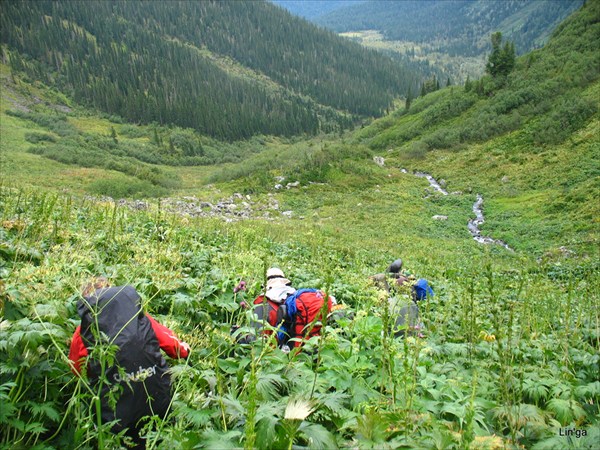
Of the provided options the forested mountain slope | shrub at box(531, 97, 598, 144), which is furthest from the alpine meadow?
the forested mountain slope

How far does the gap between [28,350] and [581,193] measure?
101 ft

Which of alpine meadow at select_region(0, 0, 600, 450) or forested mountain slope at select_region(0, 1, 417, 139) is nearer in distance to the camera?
alpine meadow at select_region(0, 0, 600, 450)

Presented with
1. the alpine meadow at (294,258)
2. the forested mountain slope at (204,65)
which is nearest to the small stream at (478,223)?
the alpine meadow at (294,258)

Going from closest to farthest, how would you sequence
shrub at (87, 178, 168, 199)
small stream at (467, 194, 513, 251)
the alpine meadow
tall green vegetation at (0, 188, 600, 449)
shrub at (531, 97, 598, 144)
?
tall green vegetation at (0, 188, 600, 449), the alpine meadow, small stream at (467, 194, 513, 251), shrub at (87, 178, 168, 199), shrub at (531, 97, 598, 144)

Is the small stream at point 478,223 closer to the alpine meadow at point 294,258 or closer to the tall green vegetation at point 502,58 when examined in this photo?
the alpine meadow at point 294,258

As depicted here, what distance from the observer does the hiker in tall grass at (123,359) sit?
2436 mm

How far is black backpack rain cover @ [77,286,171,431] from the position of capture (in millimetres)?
2455

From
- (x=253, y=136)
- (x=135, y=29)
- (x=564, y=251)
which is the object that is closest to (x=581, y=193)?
(x=564, y=251)

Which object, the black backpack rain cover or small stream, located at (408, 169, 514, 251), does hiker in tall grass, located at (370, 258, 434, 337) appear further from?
small stream, located at (408, 169, 514, 251)

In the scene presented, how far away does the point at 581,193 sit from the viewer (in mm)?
24656

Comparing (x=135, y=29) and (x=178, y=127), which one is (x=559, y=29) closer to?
(x=178, y=127)

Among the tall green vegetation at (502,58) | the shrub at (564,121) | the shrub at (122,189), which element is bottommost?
the shrub at (122,189)

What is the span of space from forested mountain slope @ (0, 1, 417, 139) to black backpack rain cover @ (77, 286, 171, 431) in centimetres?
9695

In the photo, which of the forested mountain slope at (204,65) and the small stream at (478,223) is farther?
→ the forested mountain slope at (204,65)
